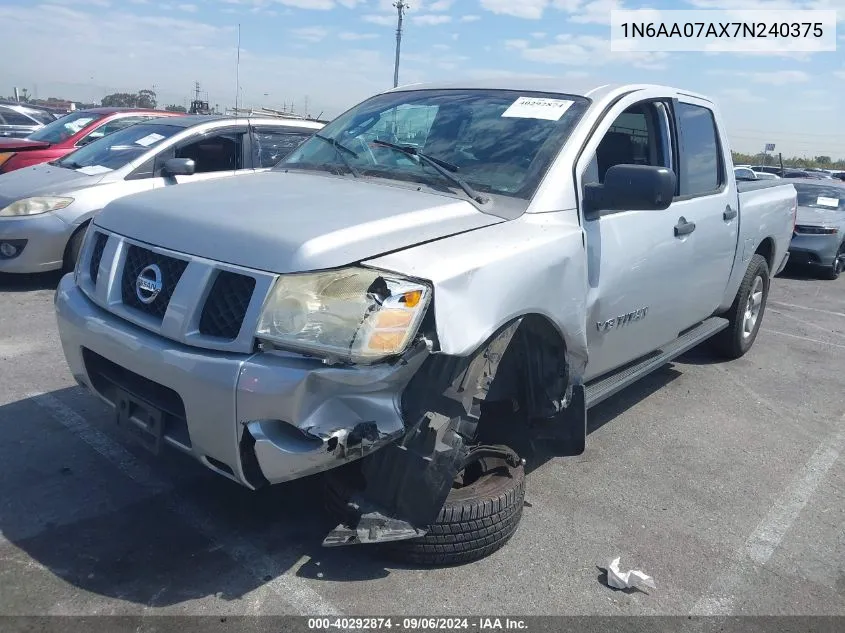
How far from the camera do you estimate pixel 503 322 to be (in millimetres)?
2654

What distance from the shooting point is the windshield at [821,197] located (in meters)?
12.1

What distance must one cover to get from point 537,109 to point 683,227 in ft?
3.78

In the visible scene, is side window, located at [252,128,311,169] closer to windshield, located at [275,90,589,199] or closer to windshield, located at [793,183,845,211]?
windshield, located at [275,90,589,199]

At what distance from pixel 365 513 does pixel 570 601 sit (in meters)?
0.86

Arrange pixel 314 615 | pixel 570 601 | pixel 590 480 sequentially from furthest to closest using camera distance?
pixel 590 480
pixel 570 601
pixel 314 615

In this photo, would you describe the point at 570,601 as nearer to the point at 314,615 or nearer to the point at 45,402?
the point at 314,615

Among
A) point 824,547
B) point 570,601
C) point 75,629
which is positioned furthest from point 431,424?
point 824,547

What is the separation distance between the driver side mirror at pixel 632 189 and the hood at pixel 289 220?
585mm

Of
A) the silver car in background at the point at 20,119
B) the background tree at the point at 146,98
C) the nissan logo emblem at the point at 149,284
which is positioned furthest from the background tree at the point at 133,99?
the nissan logo emblem at the point at 149,284

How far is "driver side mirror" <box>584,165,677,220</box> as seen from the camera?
3.06 meters

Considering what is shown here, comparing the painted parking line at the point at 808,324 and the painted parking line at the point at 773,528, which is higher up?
the painted parking line at the point at 808,324

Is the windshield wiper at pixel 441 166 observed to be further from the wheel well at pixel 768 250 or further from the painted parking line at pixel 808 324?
the painted parking line at pixel 808 324

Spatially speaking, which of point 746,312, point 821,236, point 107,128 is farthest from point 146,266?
point 821,236

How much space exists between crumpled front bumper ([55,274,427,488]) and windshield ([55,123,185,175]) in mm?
5154
